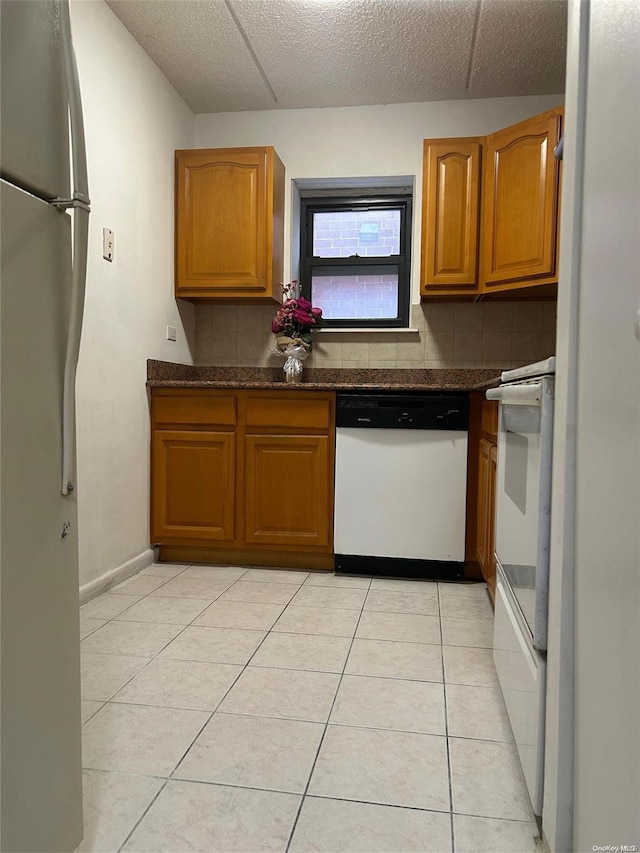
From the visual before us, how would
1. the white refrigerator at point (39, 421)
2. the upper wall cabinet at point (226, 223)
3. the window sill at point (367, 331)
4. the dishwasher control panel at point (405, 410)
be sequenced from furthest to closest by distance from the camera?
1. the window sill at point (367, 331)
2. the upper wall cabinet at point (226, 223)
3. the dishwasher control panel at point (405, 410)
4. the white refrigerator at point (39, 421)

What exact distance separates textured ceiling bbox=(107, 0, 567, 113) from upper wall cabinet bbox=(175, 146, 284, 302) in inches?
15.1

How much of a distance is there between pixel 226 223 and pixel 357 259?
32.9 inches

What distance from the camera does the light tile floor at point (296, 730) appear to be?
1.11 meters

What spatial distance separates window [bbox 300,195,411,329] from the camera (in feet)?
11.6

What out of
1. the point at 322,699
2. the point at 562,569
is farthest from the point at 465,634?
the point at 562,569

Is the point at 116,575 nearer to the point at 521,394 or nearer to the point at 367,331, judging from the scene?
the point at 367,331

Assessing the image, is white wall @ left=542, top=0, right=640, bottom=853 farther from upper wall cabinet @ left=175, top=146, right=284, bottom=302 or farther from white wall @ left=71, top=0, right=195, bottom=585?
upper wall cabinet @ left=175, top=146, right=284, bottom=302

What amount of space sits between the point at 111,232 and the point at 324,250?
1464mm

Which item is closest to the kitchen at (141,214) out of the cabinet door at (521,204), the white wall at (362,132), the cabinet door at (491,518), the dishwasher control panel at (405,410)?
the white wall at (362,132)

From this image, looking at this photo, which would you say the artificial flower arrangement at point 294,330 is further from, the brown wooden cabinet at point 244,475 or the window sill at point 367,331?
the brown wooden cabinet at point 244,475

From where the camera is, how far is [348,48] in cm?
279

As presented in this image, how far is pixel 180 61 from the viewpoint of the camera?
2936 millimetres

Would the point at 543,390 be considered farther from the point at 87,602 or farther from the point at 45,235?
the point at 87,602

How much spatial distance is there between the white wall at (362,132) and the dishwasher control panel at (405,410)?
3.04 ft
